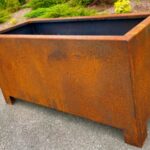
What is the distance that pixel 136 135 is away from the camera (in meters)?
1.60

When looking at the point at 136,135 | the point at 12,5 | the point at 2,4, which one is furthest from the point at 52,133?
the point at 2,4

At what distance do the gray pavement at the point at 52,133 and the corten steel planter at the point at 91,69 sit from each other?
16cm

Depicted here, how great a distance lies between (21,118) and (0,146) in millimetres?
378

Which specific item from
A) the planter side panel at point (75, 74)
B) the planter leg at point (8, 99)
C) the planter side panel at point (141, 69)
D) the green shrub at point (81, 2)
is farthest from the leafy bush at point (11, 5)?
the planter side panel at point (141, 69)

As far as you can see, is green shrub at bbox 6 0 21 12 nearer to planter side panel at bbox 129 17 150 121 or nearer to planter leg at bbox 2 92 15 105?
Result: planter leg at bbox 2 92 15 105

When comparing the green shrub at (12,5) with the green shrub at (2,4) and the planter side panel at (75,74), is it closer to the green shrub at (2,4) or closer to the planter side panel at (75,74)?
the green shrub at (2,4)

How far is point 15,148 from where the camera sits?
1884 millimetres

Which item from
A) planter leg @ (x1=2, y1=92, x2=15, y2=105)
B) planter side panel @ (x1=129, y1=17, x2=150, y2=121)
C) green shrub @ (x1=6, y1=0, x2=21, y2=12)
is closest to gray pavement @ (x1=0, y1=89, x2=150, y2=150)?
planter leg @ (x1=2, y1=92, x2=15, y2=105)

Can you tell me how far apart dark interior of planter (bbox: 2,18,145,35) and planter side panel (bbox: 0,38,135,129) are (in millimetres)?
461

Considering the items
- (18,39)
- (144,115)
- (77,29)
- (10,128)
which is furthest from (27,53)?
(144,115)

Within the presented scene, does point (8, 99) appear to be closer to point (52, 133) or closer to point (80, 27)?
point (52, 133)

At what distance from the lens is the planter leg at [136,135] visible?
159 centimetres

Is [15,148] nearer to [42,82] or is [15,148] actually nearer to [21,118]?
[21,118]

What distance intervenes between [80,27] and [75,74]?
68 cm
